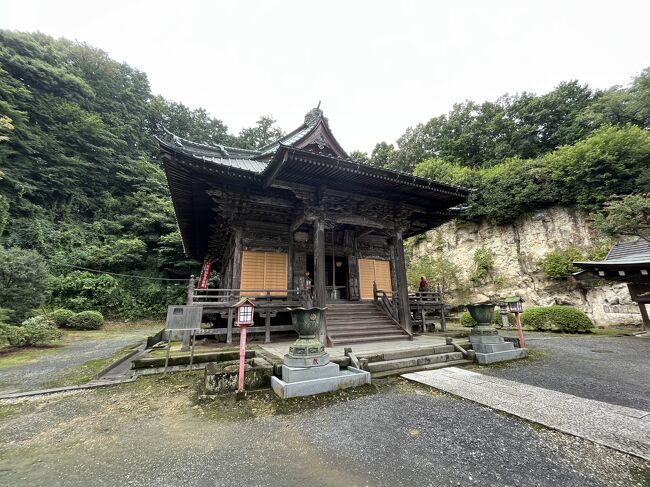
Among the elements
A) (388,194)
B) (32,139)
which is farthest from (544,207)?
(32,139)

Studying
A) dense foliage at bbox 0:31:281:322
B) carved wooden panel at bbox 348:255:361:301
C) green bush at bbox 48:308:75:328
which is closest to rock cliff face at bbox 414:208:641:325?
carved wooden panel at bbox 348:255:361:301

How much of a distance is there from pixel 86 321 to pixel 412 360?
20.6 metres

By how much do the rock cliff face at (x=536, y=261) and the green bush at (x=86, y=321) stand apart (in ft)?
83.3

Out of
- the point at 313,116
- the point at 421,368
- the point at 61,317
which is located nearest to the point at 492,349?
the point at 421,368

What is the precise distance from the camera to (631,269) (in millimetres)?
11281

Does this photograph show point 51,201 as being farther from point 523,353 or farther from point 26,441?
point 523,353

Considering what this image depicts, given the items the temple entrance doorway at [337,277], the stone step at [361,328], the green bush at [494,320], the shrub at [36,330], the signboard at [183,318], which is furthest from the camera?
the green bush at [494,320]

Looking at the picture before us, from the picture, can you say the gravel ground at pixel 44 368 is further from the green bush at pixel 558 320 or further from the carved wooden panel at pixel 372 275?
the green bush at pixel 558 320

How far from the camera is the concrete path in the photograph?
266cm

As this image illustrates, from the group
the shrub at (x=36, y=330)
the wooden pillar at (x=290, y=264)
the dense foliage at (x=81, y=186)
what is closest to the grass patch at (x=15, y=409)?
the wooden pillar at (x=290, y=264)

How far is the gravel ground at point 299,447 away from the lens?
2.17 metres

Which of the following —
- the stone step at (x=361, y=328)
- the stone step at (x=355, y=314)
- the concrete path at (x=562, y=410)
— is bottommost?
the concrete path at (x=562, y=410)

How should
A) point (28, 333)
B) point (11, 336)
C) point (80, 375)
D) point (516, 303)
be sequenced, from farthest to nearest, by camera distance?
point (28, 333)
point (11, 336)
point (516, 303)
point (80, 375)

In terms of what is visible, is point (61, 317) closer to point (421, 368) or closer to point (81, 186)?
point (81, 186)
